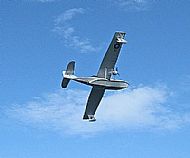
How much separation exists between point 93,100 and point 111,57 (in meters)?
11.7

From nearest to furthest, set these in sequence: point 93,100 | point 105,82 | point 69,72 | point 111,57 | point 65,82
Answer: point 105,82 → point 69,72 → point 111,57 → point 65,82 → point 93,100

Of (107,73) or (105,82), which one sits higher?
(107,73)

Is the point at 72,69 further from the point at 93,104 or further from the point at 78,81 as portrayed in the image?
the point at 93,104

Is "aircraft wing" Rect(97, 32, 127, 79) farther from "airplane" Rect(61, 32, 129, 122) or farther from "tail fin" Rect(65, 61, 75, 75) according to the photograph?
"tail fin" Rect(65, 61, 75, 75)

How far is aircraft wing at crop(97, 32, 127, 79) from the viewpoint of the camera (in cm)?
12638

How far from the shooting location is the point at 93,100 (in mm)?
134625

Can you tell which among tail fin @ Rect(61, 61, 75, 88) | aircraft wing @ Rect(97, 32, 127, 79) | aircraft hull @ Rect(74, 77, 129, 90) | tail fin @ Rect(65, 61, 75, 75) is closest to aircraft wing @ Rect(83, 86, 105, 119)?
aircraft hull @ Rect(74, 77, 129, 90)

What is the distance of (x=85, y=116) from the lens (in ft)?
452

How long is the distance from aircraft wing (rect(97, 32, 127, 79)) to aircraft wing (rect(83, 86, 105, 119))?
137 inches

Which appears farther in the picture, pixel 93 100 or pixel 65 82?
pixel 93 100

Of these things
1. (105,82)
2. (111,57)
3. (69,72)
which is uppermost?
(111,57)

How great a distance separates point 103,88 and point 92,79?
145 inches

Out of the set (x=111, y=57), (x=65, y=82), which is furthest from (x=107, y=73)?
(x=65, y=82)

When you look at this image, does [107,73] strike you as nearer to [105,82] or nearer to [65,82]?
[105,82]
